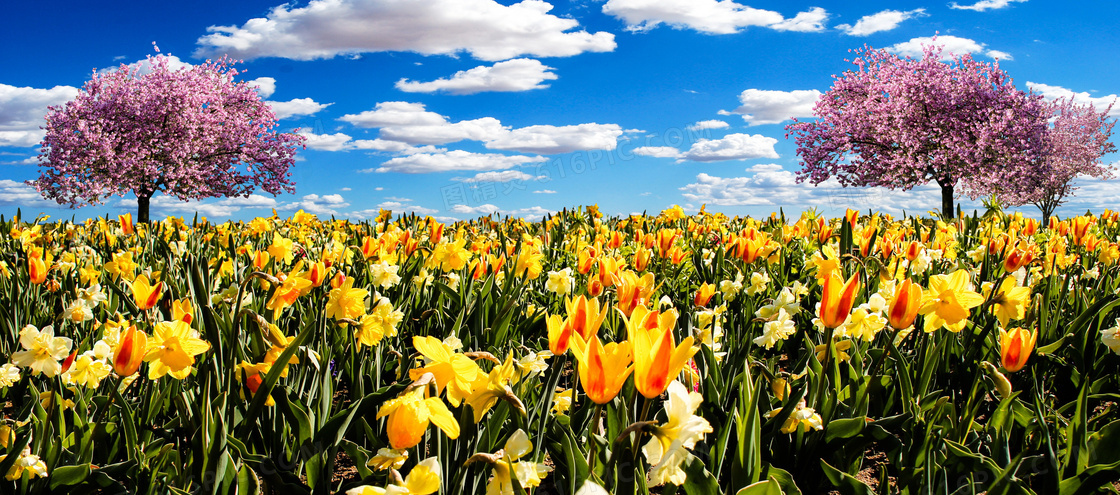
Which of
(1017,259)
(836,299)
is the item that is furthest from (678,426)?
(1017,259)

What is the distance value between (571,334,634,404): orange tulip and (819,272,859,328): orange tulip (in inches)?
25.6

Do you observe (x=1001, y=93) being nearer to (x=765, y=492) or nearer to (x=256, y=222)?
(x=256, y=222)

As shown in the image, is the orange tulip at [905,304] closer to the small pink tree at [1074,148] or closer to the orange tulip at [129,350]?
the orange tulip at [129,350]

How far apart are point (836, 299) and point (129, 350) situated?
145 cm

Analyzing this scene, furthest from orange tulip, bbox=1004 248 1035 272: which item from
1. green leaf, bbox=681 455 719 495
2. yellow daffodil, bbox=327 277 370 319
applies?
yellow daffodil, bbox=327 277 370 319

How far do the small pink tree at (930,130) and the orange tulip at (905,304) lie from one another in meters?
25.8

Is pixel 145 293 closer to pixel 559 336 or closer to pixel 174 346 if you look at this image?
pixel 174 346

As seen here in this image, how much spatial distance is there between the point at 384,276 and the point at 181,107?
2861 centimetres

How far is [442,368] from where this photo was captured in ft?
3.41

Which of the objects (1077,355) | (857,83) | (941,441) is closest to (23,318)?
(941,441)

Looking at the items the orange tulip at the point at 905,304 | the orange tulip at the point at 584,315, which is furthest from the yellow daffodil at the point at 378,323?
the orange tulip at the point at 905,304

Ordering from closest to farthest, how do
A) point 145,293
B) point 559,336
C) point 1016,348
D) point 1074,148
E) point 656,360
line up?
point 656,360 → point 559,336 → point 1016,348 → point 145,293 → point 1074,148

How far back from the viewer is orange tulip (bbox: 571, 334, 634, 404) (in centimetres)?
96

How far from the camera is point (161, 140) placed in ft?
86.0
